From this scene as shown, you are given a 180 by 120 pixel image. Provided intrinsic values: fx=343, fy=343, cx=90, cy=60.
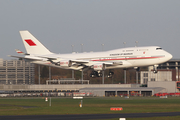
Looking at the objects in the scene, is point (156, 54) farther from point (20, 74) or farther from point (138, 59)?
point (20, 74)

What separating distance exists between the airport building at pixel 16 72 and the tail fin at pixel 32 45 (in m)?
92.1

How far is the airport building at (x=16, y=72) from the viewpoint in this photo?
629 feet

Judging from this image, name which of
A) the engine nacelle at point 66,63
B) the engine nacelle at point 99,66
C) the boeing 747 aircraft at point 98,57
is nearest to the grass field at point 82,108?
the engine nacelle at point 99,66

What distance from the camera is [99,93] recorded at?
5458 inches

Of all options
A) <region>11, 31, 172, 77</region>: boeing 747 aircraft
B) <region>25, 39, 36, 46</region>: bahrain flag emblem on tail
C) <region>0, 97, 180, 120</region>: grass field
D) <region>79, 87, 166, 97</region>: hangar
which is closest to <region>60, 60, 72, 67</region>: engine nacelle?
<region>11, 31, 172, 77</region>: boeing 747 aircraft

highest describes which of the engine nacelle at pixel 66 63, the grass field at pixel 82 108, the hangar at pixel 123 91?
the engine nacelle at pixel 66 63

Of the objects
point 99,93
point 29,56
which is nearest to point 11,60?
point 99,93

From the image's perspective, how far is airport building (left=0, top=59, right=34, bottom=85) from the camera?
192 m

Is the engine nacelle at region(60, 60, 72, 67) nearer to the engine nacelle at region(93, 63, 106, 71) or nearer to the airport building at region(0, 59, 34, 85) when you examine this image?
the engine nacelle at region(93, 63, 106, 71)

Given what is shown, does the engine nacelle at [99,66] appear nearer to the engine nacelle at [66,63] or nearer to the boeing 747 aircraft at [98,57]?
the boeing 747 aircraft at [98,57]

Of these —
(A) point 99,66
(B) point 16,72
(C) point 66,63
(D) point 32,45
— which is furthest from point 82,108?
(B) point 16,72

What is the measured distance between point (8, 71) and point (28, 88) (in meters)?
32.1

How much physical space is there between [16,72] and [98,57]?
113431 mm

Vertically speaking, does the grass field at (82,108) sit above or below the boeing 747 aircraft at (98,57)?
below
